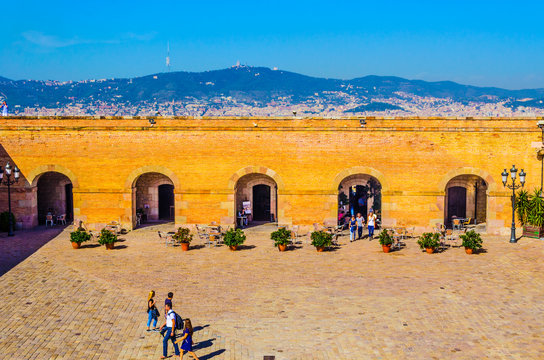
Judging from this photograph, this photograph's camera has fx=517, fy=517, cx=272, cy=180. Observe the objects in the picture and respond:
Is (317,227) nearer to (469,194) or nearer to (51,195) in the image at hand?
(469,194)

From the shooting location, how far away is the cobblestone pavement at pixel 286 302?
12578 mm

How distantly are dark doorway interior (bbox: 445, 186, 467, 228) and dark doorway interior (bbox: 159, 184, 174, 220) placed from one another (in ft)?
55.6

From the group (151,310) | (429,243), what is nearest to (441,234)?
(429,243)

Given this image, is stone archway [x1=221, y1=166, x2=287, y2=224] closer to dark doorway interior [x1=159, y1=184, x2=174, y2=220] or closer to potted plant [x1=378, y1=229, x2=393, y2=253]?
dark doorway interior [x1=159, y1=184, x2=174, y2=220]

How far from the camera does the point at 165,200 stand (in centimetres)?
3172

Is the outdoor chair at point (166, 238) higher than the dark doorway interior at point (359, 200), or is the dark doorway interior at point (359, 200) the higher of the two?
the dark doorway interior at point (359, 200)

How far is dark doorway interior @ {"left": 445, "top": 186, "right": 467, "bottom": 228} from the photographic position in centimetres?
3158

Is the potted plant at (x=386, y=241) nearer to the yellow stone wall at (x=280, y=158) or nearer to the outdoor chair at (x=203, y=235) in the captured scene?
the yellow stone wall at (x=280, y=158)

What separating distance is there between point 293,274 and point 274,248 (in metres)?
4.64

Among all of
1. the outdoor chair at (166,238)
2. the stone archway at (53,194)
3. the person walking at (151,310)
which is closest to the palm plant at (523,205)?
the outdoor chair at (166,238)

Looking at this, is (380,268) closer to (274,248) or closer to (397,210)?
(274,248)

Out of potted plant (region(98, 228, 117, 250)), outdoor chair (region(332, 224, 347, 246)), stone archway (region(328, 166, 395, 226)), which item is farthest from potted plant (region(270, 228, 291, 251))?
potted plant (region(98, 228, 117, 250))

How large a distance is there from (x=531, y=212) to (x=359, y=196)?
9746mm

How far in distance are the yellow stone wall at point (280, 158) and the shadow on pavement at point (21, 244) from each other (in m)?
2.13
